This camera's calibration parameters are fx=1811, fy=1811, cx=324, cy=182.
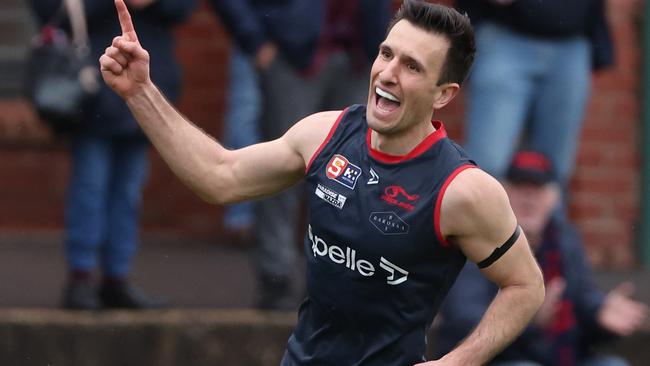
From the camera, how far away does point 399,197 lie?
17.3 ft

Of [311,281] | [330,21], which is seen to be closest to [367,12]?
[330,21]

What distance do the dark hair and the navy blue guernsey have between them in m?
0.20

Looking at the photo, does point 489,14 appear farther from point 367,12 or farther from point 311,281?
point 311,281

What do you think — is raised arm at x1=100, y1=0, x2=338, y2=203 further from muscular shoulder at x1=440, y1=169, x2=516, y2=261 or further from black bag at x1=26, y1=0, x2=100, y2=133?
black bag at x1=26, y1=0, x2=100, y2=133

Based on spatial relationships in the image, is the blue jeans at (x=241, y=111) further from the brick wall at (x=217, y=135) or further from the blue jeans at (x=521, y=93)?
the blue jeans at (x=521, y=93)

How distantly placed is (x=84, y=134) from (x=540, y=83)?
2060 millimetres

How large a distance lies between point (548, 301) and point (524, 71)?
1.31 m

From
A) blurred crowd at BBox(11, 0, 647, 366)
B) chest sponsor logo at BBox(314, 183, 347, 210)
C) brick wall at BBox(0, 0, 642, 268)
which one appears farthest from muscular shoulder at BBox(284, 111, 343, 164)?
brick wall at BBox(0, 0, 642, 268)

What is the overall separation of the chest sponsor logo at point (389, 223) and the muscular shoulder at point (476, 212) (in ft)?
0.38

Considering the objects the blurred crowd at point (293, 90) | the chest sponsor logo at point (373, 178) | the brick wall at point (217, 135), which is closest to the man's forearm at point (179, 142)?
the chest sponsor logo at point (373, 178)

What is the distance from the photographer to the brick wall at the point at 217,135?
9812 mm

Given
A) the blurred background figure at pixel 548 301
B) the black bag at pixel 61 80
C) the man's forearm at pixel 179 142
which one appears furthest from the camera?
the black bag at pixel 61 80

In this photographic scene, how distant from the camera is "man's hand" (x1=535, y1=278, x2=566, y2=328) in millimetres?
7258

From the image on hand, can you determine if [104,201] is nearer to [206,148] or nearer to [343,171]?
[206,148]
